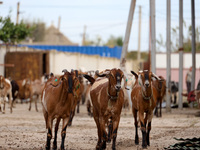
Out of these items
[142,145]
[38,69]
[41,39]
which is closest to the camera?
[142,145]

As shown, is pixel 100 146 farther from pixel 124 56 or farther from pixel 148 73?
pixel 124 56

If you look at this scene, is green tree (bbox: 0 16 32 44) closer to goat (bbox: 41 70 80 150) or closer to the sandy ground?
the sandy ground

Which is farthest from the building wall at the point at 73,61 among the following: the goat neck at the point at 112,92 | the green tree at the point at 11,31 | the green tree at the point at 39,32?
the green tree at the point at 39,32

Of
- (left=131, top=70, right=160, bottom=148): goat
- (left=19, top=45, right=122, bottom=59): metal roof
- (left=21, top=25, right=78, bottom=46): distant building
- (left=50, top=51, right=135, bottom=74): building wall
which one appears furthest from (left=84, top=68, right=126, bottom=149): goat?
(left=21, top=25, right=78, bottom=46): distant building

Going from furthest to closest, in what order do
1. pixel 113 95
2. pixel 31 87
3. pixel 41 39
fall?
pixel 41 39 < pixel 31 87 < pixel 113 95

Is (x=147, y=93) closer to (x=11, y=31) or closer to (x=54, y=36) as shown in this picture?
(x=11, y=31)

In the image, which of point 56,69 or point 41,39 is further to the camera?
point 41,39

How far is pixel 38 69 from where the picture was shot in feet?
123

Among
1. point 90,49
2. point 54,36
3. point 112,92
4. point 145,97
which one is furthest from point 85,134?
point 54,36

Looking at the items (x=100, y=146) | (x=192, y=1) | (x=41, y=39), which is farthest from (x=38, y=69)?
(x=41, y=39)

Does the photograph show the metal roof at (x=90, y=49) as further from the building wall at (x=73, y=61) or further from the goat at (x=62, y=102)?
the goat at (x=62, y=102)

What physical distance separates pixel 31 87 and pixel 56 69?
11.5 m

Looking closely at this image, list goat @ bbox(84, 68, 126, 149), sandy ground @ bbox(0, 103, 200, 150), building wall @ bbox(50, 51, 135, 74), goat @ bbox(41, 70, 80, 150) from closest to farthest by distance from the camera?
1. goat @ bbox(84, 68, 126, 149)
2. goat @ bbox(41, 70, 80, 150)
3. sandy ground @ bbox(0, 103, 200, 150)
4. building wall @ bbox(50, 51, 135, 74)

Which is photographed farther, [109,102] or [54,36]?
[54,36]
